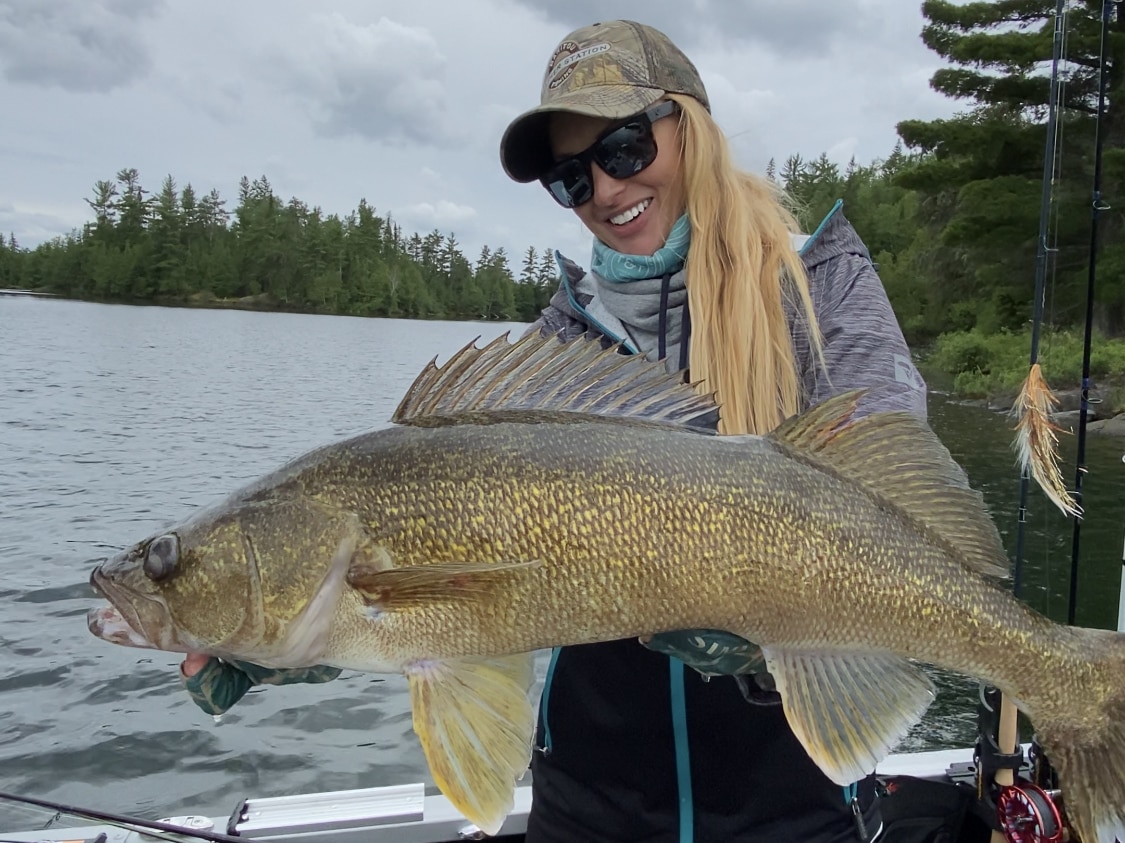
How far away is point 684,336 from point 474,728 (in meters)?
1.28

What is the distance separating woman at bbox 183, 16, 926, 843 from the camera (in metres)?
2.25

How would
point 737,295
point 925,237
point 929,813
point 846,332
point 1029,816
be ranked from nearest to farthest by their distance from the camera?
point 846,332
point 737,295
point 1029,816
point 929,813
point 925,237

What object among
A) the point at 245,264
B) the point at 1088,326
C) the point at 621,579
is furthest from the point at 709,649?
the point at 245,264

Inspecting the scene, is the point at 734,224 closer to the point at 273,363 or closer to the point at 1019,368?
the point at 1019,368

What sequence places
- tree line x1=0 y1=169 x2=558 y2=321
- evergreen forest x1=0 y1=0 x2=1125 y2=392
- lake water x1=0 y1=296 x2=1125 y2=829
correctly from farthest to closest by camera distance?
1. tree line x1=0 y1=169 x2=558 y2=321
2. evergreen forest x1=0 y1=0 x2=1125 y2=392
3. lake water x1=0 y1=296 x2=1125 y2=829

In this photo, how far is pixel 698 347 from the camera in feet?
7.98

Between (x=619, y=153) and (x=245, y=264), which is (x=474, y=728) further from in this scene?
(x=245, y=264)

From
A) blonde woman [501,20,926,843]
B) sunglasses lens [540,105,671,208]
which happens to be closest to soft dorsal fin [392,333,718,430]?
blonde woman [501,20,926,843]

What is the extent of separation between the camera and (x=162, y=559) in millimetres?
2113

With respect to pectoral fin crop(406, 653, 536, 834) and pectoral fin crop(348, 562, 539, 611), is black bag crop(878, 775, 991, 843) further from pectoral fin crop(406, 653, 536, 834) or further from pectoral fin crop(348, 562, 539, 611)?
pectoral fin crop(348, 562, 539, 611)

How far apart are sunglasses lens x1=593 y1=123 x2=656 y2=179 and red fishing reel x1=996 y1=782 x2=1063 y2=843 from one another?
2538 mm

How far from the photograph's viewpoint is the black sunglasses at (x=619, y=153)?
2475mm

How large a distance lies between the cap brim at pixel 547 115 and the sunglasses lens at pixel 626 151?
0.07 m

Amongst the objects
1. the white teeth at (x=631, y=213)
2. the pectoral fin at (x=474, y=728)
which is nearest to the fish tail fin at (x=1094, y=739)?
the pectoral fin at (x=474, y=728)
